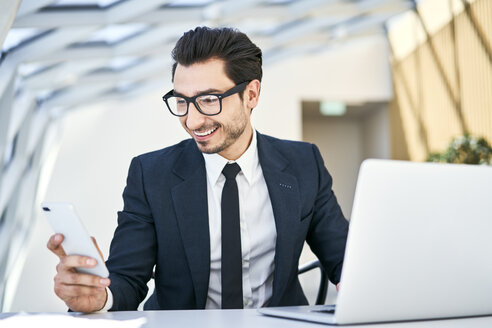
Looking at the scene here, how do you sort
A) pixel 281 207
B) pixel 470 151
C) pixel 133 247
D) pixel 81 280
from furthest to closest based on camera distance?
pixel 470 151 → pixel 281 207 → pixel 133 247 → pixel 81 280

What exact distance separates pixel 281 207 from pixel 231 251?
0.24 meters

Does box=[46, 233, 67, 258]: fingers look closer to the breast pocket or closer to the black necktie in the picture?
the black necktie

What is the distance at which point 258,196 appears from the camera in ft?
A: 7.02

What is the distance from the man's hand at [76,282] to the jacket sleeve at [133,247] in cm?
20

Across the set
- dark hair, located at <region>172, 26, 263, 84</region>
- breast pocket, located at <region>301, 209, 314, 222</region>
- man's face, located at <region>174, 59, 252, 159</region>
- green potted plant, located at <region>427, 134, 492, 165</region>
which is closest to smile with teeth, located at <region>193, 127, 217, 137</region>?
man's face, located at <region>174, 59, 252, 159</region>

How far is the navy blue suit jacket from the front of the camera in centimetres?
193

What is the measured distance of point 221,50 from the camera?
2.14 metres

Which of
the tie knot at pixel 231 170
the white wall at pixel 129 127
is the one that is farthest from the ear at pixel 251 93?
the white wall at pixel 129 127

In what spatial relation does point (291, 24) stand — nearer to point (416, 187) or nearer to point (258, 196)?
point (258, 196)

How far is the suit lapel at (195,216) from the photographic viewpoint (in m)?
1.93

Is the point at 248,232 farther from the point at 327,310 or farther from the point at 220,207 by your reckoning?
the point at 327,310

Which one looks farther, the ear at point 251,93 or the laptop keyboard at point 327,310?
the ear at point 251,93

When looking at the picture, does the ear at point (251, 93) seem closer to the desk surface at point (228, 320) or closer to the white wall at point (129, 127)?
the desk surface at point (228, 320)

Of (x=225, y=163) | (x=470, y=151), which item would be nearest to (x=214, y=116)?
(x=225, y=163)
